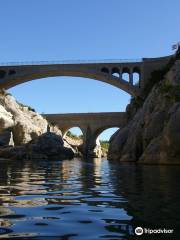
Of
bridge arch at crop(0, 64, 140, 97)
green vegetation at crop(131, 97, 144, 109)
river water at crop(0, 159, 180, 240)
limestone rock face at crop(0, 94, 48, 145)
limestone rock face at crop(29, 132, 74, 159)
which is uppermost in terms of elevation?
bridge arch at crop(0, 64, 140, 97)

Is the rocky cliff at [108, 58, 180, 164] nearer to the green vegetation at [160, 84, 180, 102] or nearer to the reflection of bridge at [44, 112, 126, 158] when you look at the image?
the green vegetation at [160, 84, 180, 102]

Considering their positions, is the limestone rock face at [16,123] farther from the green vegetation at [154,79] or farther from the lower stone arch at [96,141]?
the lower stone arch at [96,141]

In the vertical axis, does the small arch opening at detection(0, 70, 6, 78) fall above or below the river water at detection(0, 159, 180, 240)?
above

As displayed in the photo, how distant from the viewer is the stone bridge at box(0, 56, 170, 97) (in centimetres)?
7356

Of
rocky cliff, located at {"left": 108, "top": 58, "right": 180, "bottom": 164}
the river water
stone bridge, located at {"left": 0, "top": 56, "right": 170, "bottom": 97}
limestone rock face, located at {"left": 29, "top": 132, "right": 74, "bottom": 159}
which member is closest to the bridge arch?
stone bridge, located at {"left": 0, "top": 56, "right": 170, "bottom": 97}

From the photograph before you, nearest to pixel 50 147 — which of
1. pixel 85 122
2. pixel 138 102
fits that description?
pixel 138 102

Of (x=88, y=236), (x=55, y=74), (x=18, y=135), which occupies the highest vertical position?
(x=55, y=74)

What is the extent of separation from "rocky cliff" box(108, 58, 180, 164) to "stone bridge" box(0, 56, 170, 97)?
85.1ft

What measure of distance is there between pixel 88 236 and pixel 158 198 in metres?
4.48

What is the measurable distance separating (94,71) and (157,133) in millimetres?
39838

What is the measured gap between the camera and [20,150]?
42562 millimetres

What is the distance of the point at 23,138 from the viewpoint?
176 ft

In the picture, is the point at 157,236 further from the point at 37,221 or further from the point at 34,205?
the point at 34,205

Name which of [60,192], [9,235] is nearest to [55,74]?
[60,192]
